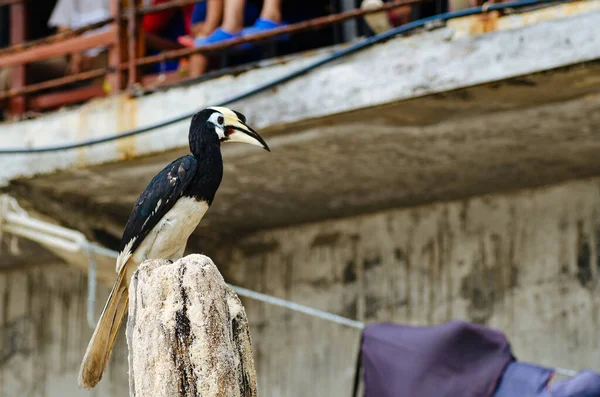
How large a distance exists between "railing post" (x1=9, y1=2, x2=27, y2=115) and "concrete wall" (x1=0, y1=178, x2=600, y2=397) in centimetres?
136

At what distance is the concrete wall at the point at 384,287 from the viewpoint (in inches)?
271

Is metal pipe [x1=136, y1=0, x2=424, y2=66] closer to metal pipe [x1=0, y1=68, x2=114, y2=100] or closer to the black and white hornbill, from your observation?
metal pipe [x1=0, y1=68, x2=114, y2=100]

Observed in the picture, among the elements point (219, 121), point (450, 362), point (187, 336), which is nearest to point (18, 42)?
point (450, 362)

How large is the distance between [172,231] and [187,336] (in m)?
1.05

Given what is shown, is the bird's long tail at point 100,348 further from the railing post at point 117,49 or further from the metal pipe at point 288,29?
the railing post at point 117,49

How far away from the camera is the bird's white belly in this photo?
178 inches

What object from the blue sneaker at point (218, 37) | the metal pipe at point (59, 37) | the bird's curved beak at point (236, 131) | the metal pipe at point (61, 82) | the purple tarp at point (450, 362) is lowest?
the purple tarp at point (450, 362)

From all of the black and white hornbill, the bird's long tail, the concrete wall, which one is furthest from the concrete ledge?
the bird's long tail

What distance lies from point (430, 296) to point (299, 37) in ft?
5.31

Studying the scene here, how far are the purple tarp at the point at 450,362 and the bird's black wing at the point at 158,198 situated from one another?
1584 millimetres

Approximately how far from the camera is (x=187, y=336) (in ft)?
11.7

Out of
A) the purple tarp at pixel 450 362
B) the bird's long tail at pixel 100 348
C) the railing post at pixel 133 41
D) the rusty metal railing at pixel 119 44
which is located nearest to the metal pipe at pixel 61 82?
the rusty metal railing at pixel 119 44

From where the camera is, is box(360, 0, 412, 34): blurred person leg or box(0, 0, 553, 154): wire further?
box(360, 0, 412, 34): blurred person leg

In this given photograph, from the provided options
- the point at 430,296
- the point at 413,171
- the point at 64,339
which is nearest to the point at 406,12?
the point at 413,171
